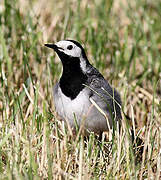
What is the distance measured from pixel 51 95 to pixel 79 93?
0.61 meters

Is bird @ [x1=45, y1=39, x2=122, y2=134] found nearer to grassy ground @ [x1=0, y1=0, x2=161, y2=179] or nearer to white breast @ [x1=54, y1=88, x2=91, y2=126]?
white breast @ [x1=54, y1=88, x2=91, y2=126]

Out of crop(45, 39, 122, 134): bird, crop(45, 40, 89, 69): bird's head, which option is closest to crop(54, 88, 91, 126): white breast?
crop(45, 39, 122, 134): bird

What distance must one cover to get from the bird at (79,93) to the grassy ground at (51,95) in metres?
0.15

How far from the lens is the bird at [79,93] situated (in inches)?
157

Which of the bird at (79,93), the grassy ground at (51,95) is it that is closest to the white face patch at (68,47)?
the bird at (79,93)

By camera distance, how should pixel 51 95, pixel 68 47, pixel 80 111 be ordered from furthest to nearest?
1. pixel 51 95
2. pixel 68 47
3. pixel 80 111

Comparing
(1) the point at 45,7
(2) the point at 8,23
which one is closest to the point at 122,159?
(2) the point at 8,23

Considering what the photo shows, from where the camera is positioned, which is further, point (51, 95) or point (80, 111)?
point (51, 95)

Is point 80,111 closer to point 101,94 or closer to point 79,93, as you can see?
point 79,93

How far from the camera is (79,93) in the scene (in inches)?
159

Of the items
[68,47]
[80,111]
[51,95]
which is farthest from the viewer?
[51,95]

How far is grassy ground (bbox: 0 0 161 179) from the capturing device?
3.38 metres

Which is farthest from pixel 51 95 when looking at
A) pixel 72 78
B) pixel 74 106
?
pixel 74 106

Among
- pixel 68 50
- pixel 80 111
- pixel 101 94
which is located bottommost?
pixel 80 111
